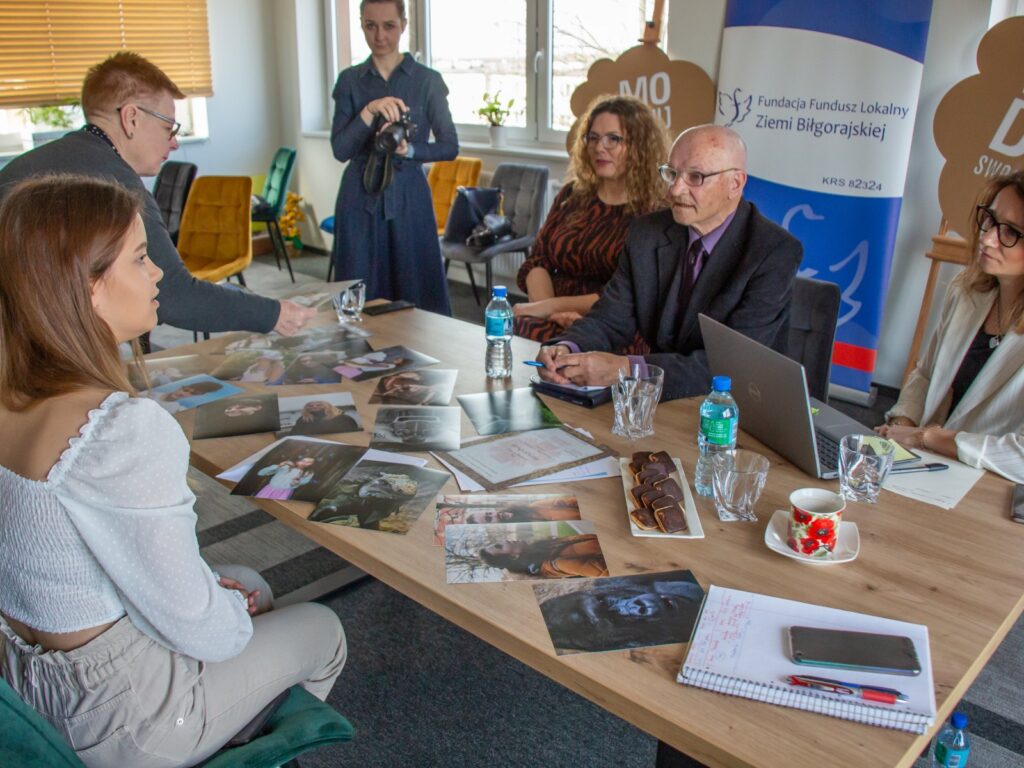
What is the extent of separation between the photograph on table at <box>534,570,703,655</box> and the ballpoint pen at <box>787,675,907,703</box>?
16 centimetres

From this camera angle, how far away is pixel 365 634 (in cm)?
230

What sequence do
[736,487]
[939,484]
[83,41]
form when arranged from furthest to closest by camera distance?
[83,41]
[939,484]
[736,487]

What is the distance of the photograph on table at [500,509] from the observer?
1.45 metres

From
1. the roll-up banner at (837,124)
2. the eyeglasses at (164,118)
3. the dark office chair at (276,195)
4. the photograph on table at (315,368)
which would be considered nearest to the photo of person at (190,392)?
the photograph on table at (315,368)

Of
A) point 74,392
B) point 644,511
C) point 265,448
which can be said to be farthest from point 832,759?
point 265,448

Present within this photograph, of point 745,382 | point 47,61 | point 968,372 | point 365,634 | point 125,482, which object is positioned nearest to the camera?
point 125,482

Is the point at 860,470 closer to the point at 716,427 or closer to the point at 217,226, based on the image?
the point at 716,427

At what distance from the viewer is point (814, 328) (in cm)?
229

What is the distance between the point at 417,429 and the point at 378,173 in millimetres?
2176

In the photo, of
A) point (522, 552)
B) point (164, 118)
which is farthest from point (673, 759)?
point (164, 118)

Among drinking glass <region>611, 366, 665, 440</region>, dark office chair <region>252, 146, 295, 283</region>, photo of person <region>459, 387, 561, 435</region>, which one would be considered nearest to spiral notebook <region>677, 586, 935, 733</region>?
drinking glass <region>611, 366, 665, 440</region>

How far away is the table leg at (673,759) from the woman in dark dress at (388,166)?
2884 millimetres

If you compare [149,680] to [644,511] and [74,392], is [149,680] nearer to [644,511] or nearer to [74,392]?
[74,392]

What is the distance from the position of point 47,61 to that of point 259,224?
182 cm
